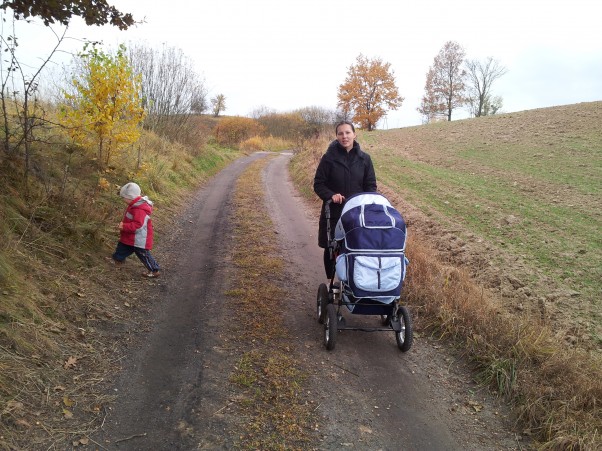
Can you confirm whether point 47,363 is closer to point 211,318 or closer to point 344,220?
point 211,318

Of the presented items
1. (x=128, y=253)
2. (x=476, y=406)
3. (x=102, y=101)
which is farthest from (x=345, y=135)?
(x=102, y=101)

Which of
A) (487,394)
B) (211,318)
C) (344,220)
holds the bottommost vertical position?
(487,394)

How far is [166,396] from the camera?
357cm

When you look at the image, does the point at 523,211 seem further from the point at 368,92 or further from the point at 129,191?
the point at 368,92

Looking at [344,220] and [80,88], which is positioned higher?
[80,88]

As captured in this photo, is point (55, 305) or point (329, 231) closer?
point (55, 305)

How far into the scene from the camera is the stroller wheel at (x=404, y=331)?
4.45m

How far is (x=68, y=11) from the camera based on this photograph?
17.0ft

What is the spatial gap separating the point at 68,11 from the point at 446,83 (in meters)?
51.1

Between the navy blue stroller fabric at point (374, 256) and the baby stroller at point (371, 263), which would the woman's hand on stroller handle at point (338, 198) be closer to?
the baby stroller at point (371, 263)

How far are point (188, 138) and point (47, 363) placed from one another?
17.2m

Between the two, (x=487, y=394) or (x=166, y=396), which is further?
(x=487, y=394)

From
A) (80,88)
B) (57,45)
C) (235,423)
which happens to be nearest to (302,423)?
(235,423)

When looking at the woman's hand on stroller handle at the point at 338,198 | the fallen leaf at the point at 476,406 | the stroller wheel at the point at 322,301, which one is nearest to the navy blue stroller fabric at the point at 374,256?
the woman's hand on stroller handle at the point at 338,198
